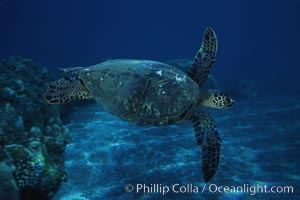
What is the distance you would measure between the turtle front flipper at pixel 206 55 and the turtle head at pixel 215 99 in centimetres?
65

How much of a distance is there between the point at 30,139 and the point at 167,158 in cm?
397

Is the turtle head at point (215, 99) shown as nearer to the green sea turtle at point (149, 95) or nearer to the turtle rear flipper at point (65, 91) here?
the green sea turtle at point (149, 95)

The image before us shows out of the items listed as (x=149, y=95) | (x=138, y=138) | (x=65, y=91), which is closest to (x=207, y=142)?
(x=149, y=95)

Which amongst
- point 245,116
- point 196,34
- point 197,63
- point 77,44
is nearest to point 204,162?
point 197,63

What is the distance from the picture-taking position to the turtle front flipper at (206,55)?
6191 mm

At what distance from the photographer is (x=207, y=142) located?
520cm

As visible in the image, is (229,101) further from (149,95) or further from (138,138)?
(138,138)

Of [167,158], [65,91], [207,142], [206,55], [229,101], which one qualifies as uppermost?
[206,55]

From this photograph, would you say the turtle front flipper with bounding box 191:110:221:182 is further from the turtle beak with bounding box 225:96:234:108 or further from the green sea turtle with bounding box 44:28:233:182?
the turtle beak with bounding box 225:96:234:108

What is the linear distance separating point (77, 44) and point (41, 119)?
347ft

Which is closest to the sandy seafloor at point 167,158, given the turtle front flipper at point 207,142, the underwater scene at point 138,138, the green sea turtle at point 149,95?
the underwater scene at point 138,138

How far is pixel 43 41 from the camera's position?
352ft

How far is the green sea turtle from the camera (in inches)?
211

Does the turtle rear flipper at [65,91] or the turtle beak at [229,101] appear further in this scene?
the turtle beak at [229,101]
